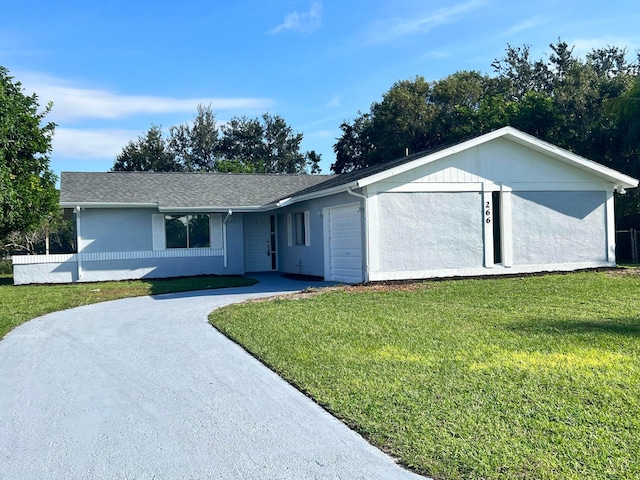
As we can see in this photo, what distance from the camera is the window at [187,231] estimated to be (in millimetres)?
20078

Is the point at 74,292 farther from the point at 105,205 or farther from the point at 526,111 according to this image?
the point at 526,111

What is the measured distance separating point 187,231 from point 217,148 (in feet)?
96.3

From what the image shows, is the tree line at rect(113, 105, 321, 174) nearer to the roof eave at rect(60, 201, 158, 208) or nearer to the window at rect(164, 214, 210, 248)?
the window at rect(164, 214, 210, 248)

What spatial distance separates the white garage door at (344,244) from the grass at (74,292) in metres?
2.62

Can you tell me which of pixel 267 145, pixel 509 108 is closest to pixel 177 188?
pixel 509 108

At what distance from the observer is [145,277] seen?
19672 millimetres

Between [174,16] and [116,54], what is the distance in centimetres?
617

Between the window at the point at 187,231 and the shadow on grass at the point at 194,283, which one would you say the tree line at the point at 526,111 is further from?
the shadow on grass at the point at 194,283

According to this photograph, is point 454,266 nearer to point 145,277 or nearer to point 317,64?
point 145,277

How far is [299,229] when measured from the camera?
63.9 ft

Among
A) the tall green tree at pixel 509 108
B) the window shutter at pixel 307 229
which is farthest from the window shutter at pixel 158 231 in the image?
the tall green tree at pixel 509 108

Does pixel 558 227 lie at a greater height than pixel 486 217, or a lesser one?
lesser

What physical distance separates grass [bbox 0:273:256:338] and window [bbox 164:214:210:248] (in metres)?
1.45

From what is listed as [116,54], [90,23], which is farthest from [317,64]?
[90,23]
